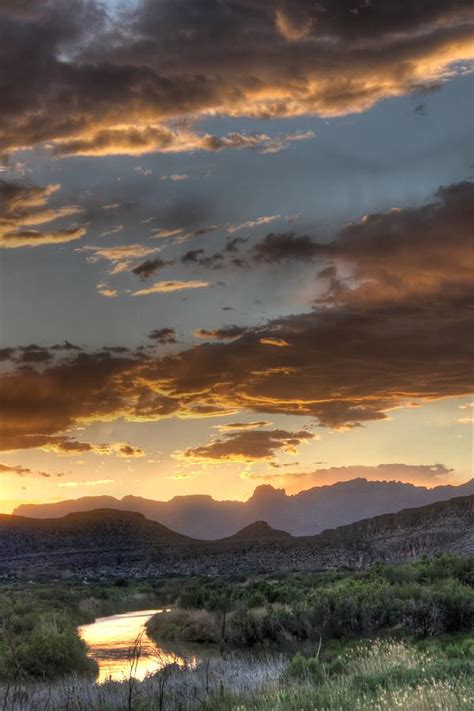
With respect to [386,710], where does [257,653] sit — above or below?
below

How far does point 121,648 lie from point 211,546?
93643 millimetres

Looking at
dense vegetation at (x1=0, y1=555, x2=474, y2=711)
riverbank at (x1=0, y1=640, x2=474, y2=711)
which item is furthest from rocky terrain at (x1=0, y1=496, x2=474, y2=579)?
riverbank at (x1=0, y1=640, x2=474, y2=711)

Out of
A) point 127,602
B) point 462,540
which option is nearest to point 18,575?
point 127,602

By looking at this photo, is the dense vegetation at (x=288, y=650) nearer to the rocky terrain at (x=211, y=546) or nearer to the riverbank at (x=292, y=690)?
the riverbank at (x=292, y=690)

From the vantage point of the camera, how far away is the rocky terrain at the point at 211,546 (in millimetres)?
102938

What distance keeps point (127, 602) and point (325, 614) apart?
3471cm

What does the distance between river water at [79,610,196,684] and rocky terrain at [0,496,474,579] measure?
47880 millimetres

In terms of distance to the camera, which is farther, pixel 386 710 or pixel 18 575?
pixel 18 575

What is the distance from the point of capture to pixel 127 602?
208 feet

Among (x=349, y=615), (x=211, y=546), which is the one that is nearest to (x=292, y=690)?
(x=349, y=615)

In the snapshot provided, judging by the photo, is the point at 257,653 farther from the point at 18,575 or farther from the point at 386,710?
the point at 18,575

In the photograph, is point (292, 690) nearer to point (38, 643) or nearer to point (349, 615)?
point (38, 643)

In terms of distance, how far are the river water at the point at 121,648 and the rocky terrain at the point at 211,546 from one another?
4788 centimetres

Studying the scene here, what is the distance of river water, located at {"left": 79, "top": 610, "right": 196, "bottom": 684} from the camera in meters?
26.0
